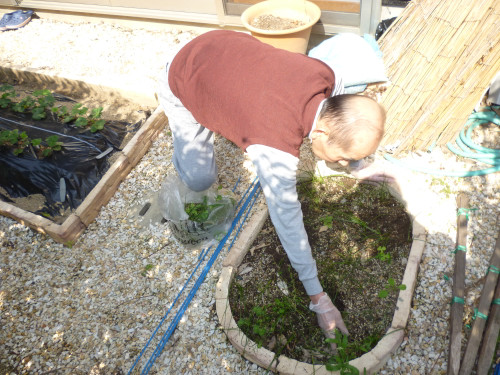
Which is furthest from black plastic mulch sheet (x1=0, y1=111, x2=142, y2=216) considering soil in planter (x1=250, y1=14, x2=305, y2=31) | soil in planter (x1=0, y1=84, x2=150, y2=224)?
soil in planter (x1=250, y1=14, x2=305, y2=31)

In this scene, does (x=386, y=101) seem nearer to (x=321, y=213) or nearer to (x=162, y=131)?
(x=321, y=213)

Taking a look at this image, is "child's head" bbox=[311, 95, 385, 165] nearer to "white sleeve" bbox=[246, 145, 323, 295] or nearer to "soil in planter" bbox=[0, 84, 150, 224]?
"white sleeve" bbox=[246, 145, 323, 295]

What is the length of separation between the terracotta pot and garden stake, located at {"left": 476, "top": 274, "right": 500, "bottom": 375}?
300 cm

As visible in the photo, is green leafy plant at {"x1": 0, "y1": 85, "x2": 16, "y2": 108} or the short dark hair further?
green leafy plant at {"x1": 0, "y1": 85, "x2": 16, "y2": 108}

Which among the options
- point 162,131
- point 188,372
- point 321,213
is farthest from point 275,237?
point 162,131

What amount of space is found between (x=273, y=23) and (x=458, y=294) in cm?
331

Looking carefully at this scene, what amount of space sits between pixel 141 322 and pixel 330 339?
54.0 inches

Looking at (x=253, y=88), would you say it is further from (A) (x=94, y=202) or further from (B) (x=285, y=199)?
(A) (x=94, y=202)

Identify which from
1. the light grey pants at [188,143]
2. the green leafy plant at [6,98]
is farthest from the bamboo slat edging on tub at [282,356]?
the green leafy plant at [6,98]

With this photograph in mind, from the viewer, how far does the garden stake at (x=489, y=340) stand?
212 centimetres

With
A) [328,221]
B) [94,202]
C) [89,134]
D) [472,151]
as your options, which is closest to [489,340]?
[328,221]

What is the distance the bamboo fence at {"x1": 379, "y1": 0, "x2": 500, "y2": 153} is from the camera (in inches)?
103

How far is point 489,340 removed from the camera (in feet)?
7.16

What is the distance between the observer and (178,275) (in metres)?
2.84
